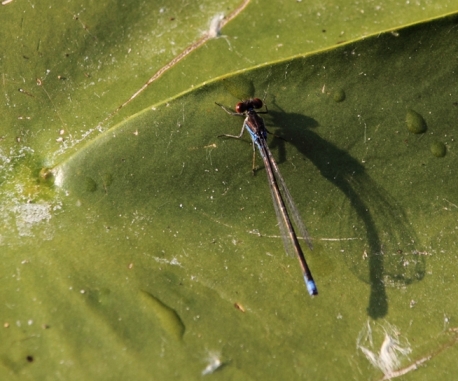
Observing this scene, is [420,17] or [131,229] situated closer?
[131,229]

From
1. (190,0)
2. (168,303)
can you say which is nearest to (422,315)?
(168,303)

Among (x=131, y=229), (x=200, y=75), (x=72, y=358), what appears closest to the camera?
(x=72, y=358)

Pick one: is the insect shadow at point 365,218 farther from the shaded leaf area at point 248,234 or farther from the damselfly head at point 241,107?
the damselfly head at point 241,107

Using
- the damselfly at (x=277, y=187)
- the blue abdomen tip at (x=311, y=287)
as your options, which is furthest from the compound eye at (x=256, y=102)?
the blue abdomen tip at (x=311, y=287)

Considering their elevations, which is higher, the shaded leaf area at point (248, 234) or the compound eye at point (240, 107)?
the compound eye at point (240, 107)

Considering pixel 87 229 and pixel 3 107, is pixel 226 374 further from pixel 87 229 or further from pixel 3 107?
pixel 3 107

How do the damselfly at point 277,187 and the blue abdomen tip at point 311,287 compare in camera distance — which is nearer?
the blue abdomen tip at point 311,287

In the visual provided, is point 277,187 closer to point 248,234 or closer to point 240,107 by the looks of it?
point 248,234

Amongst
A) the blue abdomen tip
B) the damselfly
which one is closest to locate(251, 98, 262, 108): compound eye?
the damselfly

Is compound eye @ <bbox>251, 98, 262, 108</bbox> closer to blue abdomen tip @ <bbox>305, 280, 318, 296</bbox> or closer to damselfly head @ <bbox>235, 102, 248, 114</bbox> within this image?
damselfly head @ <bbox>235, 102, 248, 114</bbox>
